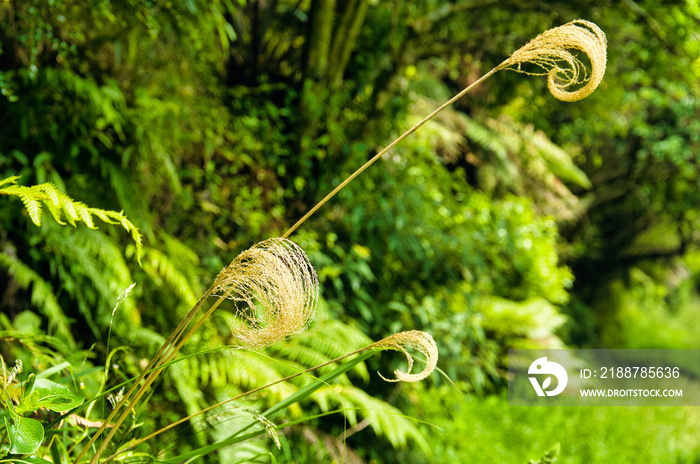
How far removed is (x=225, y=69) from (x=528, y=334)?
10.2ft

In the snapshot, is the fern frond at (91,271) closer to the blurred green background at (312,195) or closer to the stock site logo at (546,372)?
the blurred green background at (312,195)

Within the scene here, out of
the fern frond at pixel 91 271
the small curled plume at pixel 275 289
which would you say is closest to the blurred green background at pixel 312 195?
the fern frond at pixel 91 271

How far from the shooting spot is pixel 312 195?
2.97 metres

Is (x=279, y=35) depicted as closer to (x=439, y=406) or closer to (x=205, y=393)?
(x=205, y=393)

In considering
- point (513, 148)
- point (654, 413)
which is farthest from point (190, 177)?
point (654, 413)

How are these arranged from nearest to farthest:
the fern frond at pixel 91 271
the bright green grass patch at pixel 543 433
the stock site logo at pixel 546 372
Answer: the fern frond at pixel 91 271 < the bright green grass patch at pixel 543 433 < the stock site logo at pixel 546 372

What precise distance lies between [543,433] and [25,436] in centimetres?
368

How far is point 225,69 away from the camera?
3.09 metres

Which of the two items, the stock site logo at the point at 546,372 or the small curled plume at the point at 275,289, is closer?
the small curled plume at the point at 275,289

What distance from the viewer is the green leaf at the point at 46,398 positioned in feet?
2.19

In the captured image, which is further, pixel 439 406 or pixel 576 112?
pixel 576 112

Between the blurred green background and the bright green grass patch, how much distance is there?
0.07ft

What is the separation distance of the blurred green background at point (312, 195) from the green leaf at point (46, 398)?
23 cm

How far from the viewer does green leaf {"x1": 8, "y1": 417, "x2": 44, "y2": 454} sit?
24.6 inches
